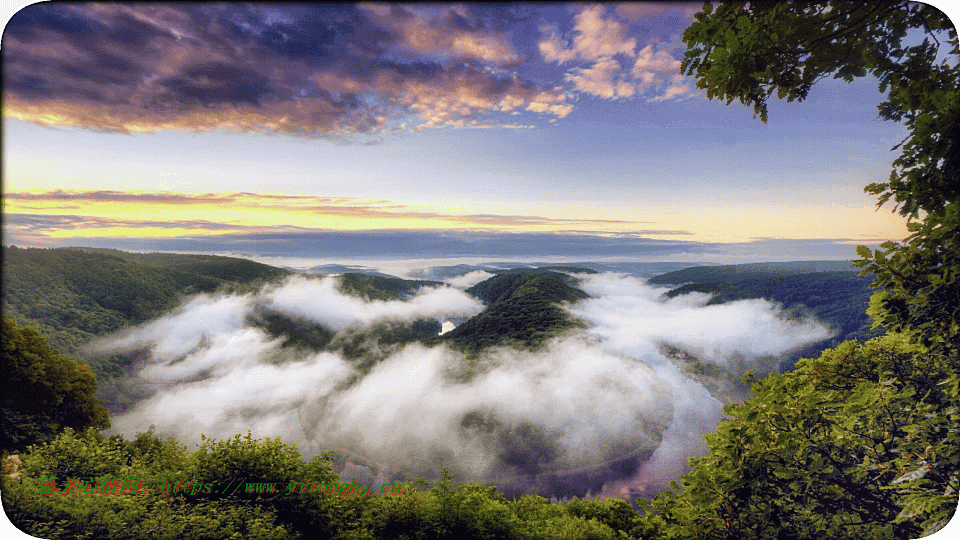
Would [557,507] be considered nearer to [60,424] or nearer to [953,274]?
[953,274]

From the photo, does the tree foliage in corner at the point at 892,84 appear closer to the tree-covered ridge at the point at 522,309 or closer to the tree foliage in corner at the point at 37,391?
the tree-covered ridge at the point at 522,309

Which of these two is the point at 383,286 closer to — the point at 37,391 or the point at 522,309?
the point at 522,309

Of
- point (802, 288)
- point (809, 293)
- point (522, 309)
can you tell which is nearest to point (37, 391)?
point (522, 309)

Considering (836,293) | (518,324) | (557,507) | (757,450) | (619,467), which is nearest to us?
(757,450)

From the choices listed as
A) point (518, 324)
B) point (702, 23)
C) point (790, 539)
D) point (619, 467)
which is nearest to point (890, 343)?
point (790, 539)

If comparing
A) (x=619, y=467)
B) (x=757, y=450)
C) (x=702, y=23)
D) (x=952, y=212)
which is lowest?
(x=619, y=467)
